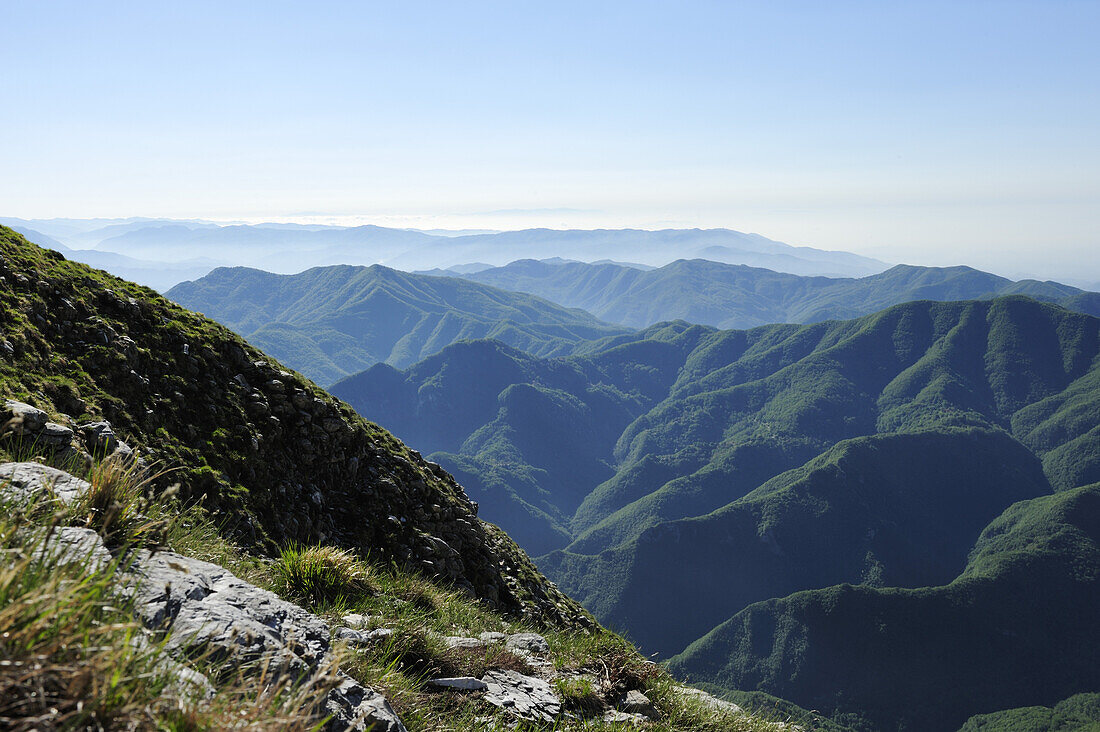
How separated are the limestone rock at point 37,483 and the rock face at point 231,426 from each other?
3828 mm

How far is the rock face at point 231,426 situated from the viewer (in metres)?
11.8

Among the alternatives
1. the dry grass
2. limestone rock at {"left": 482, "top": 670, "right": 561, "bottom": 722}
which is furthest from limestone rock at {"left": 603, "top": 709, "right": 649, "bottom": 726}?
the dry grass

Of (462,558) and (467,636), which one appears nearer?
(467,636)

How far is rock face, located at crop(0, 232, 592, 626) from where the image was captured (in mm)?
11797

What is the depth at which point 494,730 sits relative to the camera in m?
6.24

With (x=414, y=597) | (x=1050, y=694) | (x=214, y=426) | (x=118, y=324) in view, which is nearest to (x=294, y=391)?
(x=214, y=426)

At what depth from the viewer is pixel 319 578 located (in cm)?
807

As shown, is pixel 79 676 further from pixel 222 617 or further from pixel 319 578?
pixel 319 578

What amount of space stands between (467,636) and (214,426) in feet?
27.9

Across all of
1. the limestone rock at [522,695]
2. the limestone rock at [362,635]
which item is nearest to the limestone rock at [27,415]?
the limestone rock at [362,635]

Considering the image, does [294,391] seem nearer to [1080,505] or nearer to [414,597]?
[414,597]

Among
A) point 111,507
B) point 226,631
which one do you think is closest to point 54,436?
point 111,507

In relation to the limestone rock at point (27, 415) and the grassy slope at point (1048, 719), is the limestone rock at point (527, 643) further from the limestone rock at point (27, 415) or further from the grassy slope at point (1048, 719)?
the grassy slope at point (1048, 719)

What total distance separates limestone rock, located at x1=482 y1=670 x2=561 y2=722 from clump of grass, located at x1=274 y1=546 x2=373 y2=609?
2.20 metres
